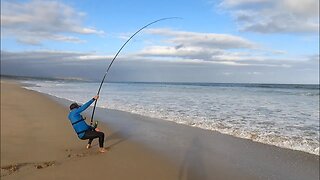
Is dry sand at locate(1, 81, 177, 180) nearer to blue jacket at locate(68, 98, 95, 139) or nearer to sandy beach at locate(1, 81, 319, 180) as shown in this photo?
sandy beach at locate(1, 81, 319, 180)

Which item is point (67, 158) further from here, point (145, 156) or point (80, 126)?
point (145, 156)

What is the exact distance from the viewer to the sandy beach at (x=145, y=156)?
5941 mm

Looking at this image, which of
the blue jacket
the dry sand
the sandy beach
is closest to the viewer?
the dry sand

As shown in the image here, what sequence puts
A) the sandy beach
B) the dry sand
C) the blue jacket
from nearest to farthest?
the dry sand → the sandy beach → the blue jacket

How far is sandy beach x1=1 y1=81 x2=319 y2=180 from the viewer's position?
5941 millimetres

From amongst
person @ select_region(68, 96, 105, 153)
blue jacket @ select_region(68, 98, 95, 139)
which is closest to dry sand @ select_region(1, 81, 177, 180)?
person @ select_region(68, 96, 105, 153)

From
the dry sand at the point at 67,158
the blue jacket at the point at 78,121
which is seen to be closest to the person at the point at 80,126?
the blue jacket at the point at 78,121

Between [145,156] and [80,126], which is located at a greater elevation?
[80,126]

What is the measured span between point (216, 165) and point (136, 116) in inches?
300

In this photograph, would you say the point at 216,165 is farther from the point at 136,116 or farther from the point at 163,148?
the point at 136,116

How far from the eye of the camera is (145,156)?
23.7 ft

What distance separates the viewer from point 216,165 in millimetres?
6570

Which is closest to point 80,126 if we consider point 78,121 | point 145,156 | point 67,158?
point 78,121

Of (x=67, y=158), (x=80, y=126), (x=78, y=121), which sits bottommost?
(x=67, y=158)
